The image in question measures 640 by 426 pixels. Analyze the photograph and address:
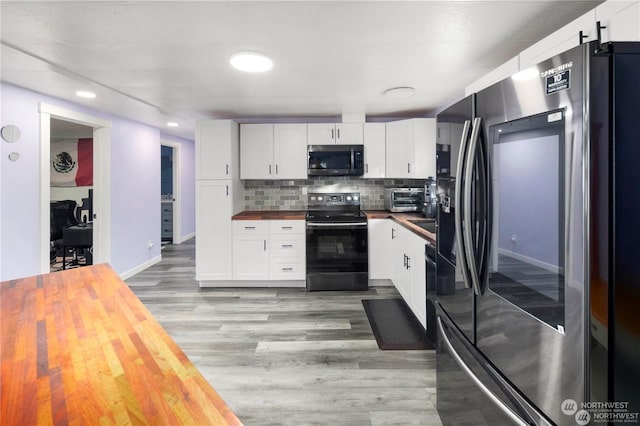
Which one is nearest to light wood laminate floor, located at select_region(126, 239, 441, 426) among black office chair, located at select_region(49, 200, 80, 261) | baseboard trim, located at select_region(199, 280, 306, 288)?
baseboard trim, located at select_region(199, 280, 306, 288)

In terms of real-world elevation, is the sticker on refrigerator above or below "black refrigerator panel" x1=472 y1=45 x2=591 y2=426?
above

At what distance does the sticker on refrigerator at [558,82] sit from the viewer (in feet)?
2.66

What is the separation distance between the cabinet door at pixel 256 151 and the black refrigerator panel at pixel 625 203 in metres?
3.57

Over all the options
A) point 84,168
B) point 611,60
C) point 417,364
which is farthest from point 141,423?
point 84,168

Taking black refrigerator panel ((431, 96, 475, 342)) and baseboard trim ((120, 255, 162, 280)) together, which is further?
baseboard trim ((120, 255, 162, 280))

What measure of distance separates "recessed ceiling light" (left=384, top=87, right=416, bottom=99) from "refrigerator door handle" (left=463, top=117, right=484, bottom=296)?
6.46ft

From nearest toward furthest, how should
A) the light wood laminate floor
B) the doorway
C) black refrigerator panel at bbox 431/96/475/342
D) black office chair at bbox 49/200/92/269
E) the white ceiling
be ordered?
black refrigerator panel at bbox 431/96/475/342, the white ceiling, the light wood laminate floor, black office chair at bbox 49/200/92/269, the doorway

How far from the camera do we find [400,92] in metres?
2.99

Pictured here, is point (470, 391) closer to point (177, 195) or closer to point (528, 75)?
point (528, 75)

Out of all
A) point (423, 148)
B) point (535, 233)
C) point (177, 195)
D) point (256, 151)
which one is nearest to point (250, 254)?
point (256, 151)

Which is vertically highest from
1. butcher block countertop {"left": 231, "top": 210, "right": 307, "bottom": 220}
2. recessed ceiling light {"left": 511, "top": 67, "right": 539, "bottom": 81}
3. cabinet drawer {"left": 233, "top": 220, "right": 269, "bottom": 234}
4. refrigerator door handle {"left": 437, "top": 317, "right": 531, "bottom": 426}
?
recessed ceiling light {"left": 511, "top": 67, "right": 539, "bottom": 81}

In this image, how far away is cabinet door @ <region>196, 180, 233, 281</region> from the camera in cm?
380

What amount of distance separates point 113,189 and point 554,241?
4.62 meters

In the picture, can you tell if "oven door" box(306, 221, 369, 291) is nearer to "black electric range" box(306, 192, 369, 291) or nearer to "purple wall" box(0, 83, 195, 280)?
"black electric range" box(306, 192, 369, 291)
